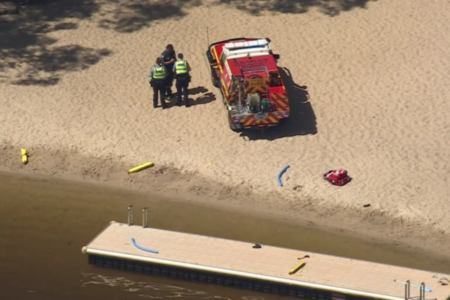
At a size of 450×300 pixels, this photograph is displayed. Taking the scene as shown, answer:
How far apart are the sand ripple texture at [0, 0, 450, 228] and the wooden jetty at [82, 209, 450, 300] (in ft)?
9.25

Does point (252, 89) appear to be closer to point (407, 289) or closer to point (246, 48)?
point (246, 48)

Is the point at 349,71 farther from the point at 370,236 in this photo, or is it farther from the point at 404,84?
the point at 370,236

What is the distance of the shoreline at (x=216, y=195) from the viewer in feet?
108

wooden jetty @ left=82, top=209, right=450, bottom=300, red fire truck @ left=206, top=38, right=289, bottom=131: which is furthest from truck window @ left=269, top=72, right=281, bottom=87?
wooden jetty @ left=82, top=209, right=450, bottom=300

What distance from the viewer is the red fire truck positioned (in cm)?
3575

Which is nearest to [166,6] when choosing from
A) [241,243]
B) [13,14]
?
[13,14]

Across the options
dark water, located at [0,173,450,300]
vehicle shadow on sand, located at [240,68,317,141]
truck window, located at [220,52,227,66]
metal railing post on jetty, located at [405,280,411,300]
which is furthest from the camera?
truck window, located at [220,52,227,66]

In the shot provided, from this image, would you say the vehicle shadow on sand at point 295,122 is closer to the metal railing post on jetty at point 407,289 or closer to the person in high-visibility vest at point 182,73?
the person in high-visibility vest at point 182,73

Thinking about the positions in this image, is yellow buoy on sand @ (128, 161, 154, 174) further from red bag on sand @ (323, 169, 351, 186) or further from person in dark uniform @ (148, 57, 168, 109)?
red bag on sand @ (323, 169, 351, 186)

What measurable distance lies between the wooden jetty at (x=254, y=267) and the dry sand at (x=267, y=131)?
2086mm

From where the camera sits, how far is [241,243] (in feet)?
106

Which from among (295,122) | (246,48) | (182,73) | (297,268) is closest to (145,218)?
(297,268)

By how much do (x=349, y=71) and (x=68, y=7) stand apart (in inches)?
346

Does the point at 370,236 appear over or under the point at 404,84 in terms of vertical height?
under
